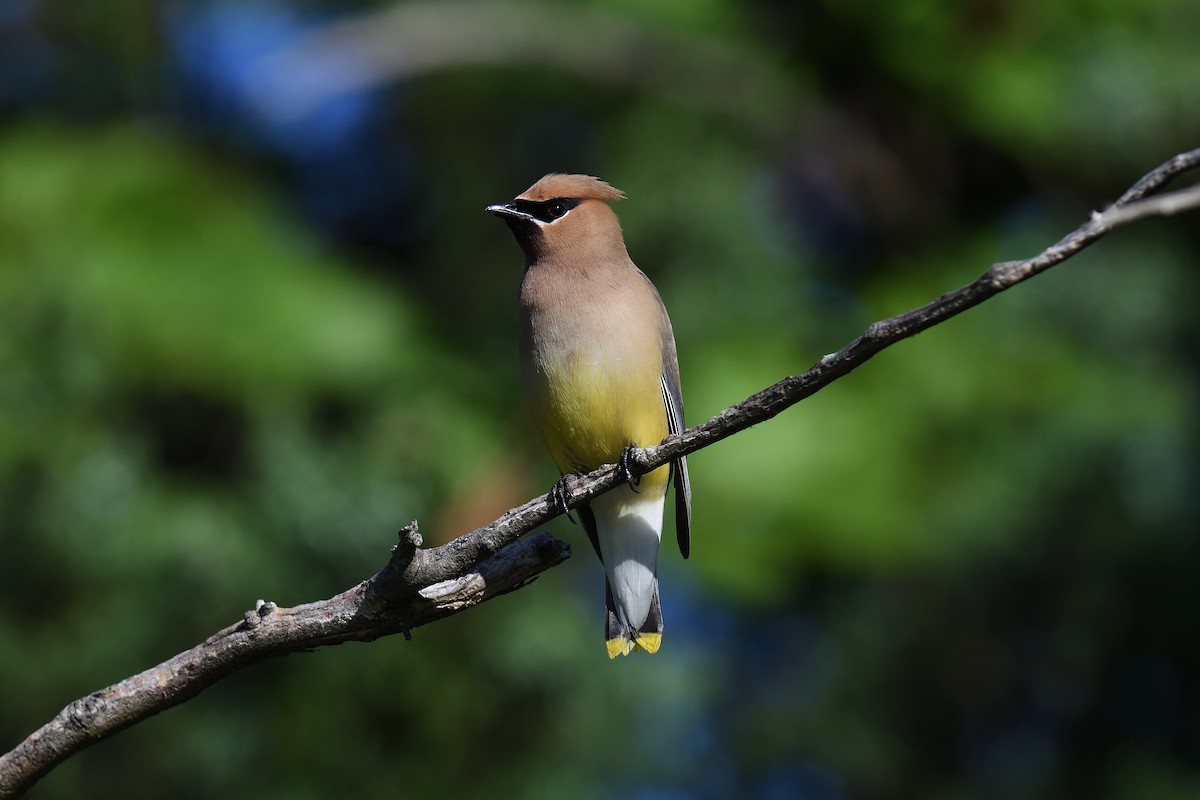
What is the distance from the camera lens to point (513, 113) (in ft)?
26.2

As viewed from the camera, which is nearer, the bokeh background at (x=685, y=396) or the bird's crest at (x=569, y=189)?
the bird's crest at (x=569, y=189)

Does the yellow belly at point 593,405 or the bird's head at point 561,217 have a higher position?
the bird's head at point 561,217

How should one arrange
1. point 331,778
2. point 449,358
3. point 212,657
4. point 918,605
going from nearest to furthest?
point 212,657 → point 331,778 → point 449,358 → point 918,605

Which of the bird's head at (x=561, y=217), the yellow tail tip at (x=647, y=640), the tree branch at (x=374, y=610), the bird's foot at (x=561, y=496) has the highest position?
the bird's head at (x=561, y=217)

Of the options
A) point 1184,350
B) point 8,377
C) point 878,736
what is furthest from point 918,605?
point 8,377

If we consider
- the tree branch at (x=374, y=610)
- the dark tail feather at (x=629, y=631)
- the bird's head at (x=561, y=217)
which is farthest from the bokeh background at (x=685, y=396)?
the tree branch at (x=374, y=610)

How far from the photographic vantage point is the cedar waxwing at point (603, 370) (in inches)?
170

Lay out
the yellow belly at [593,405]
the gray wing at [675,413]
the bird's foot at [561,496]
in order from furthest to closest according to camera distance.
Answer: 1. the gray wing at [675,413]
2. the yellow belly at [593,405]
3. the bird's foot at [561,496]

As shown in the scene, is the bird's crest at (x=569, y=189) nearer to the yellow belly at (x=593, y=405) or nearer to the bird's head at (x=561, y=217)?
the bird's head at (x=561, y=217)

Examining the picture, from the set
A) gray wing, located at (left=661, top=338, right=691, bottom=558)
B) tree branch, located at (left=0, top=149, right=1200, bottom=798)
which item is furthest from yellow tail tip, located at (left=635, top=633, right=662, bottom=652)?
tree branch, located at (left=0, top=149, right=1200, bottom=798)

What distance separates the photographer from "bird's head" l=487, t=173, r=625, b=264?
4680mm

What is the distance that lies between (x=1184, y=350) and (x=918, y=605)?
1.66 m

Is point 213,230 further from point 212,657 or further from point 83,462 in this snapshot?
point 212,657

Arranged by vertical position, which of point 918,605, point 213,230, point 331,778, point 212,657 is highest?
point 213,230
